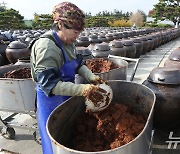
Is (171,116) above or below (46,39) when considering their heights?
below

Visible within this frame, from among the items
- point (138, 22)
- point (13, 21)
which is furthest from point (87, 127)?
point (138, 22)

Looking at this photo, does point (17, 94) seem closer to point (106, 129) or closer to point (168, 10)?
point (106, 129)

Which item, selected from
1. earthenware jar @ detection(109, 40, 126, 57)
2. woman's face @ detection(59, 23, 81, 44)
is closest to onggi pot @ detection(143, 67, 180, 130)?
woman's face @ detection(59, 23, 81, 44)

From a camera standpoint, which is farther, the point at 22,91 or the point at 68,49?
the point at 22,91

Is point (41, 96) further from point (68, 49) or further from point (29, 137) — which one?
point (29, 137)

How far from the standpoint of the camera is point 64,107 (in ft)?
6.16

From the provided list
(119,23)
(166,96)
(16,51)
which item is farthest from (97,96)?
(119,23)

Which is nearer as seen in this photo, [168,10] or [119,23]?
[168,10]

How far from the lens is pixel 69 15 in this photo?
172 cm

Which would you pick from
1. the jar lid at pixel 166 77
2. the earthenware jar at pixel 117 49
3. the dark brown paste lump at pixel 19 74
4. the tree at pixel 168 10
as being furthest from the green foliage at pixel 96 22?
the jar lid at pixel 166 77

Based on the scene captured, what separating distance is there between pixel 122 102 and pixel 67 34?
41.2 inches

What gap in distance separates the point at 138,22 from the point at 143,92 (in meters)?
47.0

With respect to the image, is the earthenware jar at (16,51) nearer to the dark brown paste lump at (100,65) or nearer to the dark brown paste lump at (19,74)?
the dark brown paste lump at (100,65)

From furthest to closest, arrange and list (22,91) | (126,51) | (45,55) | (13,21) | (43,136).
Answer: (13,21)
(126,51)
(22,91)
(43,136)
(45,55)
